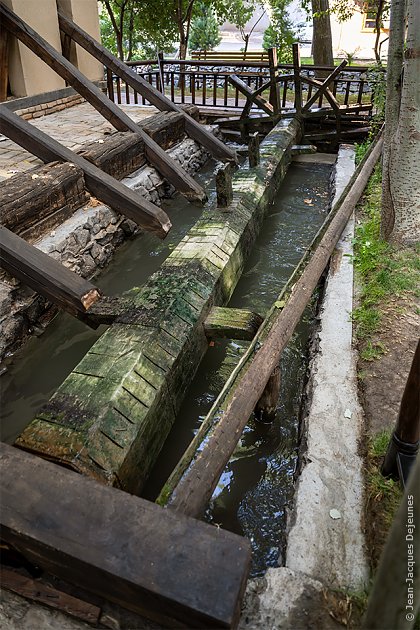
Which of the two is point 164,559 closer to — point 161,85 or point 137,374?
point 137,374

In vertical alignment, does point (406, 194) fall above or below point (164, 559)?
above

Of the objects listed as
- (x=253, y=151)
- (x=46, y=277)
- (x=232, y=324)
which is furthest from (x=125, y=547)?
(x=253, y=151)

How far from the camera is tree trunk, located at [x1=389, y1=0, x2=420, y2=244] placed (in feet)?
13.7

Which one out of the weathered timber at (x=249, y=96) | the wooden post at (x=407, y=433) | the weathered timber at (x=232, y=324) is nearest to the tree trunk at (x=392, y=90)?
the weathered timber at (x=232, y=324)

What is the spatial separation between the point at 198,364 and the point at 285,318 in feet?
3.48

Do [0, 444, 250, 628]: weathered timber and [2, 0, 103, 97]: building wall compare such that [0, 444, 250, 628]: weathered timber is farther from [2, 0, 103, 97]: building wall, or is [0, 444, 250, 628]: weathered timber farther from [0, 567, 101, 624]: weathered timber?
[2, 0, 103, 97]: building wall

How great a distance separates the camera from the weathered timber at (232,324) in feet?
12.5

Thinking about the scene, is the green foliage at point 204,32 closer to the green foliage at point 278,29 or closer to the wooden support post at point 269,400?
the green foliage at point 278,29

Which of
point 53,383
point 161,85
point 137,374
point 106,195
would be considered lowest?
point 53,383

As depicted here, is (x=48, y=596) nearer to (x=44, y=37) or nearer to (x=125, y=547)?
(x=125, y=547)

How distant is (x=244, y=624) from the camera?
1935 millimetres

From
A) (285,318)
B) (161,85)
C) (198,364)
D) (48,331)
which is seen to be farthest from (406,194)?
(161,85)

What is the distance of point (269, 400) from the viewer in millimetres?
3510

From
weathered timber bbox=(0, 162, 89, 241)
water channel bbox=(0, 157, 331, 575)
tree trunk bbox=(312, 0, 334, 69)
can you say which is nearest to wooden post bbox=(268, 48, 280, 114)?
tree trunk bbox=(312, 0, 334, 69)
